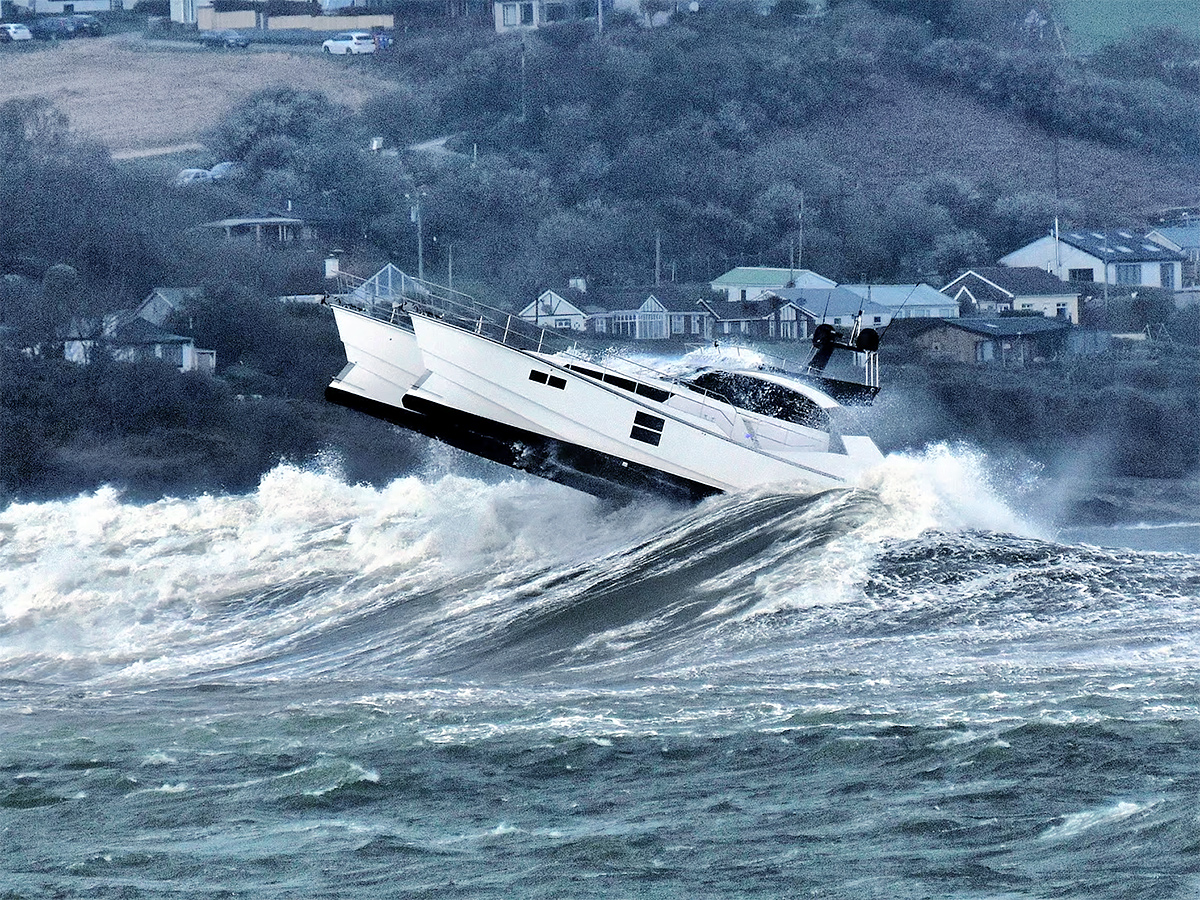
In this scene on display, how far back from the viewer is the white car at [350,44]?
11362 centimetres

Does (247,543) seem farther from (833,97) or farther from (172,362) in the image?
(833,97)

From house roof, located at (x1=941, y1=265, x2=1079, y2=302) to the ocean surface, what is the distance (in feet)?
176

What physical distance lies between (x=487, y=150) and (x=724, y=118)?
14.0 metres

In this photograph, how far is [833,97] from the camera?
112875 mm

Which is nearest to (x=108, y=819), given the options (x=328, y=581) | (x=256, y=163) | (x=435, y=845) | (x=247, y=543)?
(x=435, y=845)

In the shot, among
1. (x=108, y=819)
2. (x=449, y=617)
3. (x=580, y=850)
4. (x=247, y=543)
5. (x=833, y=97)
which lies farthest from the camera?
(x=833, y=97)

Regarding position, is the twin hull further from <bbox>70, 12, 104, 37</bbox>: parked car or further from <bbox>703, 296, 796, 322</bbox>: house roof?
<bbox>70, 12, 104, 37</bbox>: parked car

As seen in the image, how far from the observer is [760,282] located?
3236 inches

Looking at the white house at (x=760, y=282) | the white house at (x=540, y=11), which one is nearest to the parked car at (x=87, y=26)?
the white house at (x=540, y=11)

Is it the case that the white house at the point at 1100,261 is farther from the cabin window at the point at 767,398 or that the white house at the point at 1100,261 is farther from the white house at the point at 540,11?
the cabin window at the point at 767,398

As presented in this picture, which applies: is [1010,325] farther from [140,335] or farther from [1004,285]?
[140,335]

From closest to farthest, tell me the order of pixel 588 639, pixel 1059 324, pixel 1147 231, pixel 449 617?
1. pixel 588 639
2. pixel 449 617
3. pixel 1059 324
4. pixel 1147 231

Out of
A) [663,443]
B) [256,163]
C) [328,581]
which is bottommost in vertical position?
[328,581]

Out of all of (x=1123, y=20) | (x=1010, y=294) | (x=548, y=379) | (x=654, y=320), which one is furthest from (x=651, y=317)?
(x=1123, y=20)
